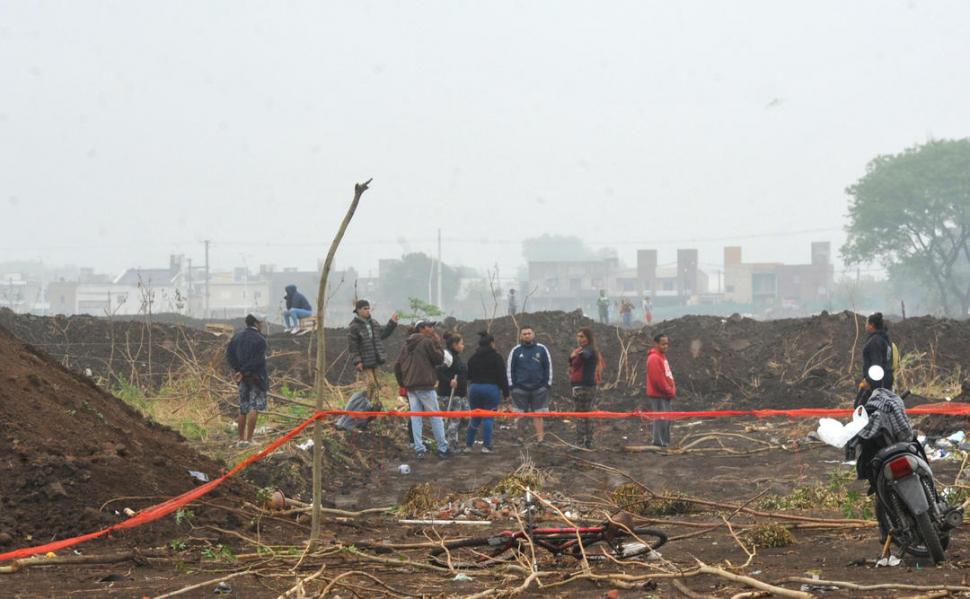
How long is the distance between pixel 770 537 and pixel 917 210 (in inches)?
2562

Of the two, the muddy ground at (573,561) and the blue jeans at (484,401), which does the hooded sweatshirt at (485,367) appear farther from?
the muddy ground at (573,561)

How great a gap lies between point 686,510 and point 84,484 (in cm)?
492

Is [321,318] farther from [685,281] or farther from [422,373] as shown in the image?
[685,281]

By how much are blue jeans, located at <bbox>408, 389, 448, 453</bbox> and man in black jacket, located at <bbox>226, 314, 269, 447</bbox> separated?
188 centimetres

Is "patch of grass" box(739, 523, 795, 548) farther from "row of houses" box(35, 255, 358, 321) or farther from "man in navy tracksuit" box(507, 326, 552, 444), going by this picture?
"row of houses" box(35, 255, 358, 321)

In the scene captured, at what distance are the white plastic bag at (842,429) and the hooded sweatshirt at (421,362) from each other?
315 inches

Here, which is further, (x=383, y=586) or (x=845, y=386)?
(x=845, y=386)

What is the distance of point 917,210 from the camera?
68.2 metres

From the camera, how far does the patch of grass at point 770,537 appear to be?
7715mm

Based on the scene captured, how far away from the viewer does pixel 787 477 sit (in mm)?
12859

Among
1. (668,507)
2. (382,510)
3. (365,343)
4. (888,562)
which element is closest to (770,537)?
(888,562)

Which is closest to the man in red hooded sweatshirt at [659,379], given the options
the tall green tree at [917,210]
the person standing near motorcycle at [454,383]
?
the person standing near motorcycle at [454,383]

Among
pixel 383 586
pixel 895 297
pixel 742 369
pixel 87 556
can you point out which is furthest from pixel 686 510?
pixel 895 297

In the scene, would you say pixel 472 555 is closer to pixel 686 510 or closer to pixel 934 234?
pixel 686 510
